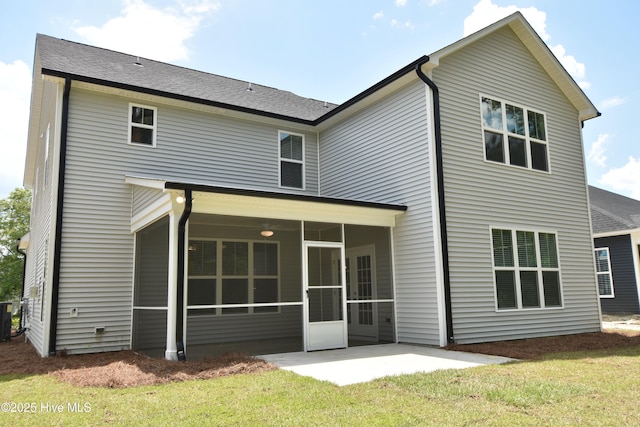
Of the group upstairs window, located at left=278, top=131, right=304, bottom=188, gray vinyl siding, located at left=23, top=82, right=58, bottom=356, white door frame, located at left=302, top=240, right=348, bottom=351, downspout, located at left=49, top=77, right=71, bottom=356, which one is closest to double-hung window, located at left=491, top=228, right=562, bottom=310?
white door frame, located at left=302, top=240, right=348, bottom=351

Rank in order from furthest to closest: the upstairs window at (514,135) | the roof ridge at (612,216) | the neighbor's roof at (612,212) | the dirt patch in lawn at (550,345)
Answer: the neighbor's roof at (612,212) → the roof ridge at (612,216) → the upstairs window at (514,135) → the dirt patch in lawn at (550,345)

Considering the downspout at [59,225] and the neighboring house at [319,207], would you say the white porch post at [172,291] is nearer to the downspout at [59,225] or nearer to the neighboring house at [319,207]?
the neighboring house at [319,207]

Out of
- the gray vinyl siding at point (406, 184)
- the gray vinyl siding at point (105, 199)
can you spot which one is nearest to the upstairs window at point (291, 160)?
the gray vinyl siding at point (406, 184)

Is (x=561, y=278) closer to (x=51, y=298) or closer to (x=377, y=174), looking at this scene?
(x=377, y=174)

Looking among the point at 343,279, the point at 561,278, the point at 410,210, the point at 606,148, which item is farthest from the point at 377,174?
the point at 606,148

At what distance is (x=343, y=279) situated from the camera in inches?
347

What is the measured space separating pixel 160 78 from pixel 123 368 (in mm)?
7352

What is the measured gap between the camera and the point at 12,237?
3112 cm

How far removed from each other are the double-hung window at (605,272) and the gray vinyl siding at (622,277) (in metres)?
0.11

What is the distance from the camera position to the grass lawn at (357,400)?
13.6ft

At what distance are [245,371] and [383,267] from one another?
4785 millimetres

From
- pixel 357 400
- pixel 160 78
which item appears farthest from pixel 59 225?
pixel 357 400

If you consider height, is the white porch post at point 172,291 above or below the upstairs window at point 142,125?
below

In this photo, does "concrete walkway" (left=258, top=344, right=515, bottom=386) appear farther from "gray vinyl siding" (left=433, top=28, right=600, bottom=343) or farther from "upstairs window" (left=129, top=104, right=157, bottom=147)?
"upstairs window" (left=129, top=104, right=157, bottom=147)
